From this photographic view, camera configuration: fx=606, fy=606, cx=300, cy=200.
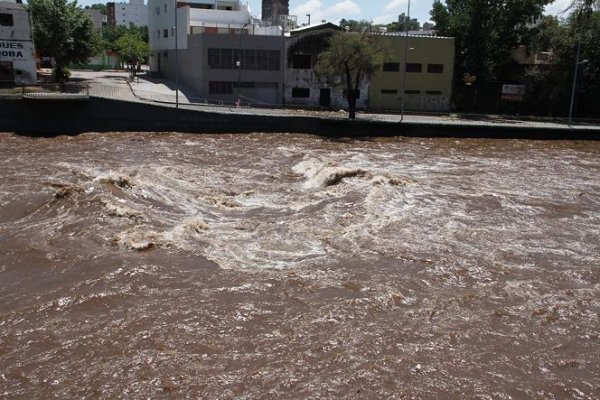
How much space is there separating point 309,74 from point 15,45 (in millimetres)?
19459

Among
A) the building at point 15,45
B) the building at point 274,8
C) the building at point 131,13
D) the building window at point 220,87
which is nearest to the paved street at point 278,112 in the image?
the building window at point 220,87

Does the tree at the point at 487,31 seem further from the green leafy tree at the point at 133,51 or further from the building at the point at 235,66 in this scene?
the green leafy tree at the point at 133,51

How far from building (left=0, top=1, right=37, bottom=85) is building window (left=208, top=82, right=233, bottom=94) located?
11.6m

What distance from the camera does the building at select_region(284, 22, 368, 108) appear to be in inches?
→ 1710

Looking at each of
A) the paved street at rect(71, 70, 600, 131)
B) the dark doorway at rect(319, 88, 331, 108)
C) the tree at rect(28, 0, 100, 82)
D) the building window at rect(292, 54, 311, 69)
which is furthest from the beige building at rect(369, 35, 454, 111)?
the tree at rect(28, 0, 100, 82)

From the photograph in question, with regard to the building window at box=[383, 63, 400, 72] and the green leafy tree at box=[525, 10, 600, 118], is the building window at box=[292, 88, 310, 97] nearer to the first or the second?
the building window at box=[383, 63, 400, 72]

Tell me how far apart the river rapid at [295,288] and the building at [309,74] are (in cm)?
2361

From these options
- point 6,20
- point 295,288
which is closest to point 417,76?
point 6,20

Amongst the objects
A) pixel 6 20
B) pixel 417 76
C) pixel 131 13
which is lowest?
pixel 417 76

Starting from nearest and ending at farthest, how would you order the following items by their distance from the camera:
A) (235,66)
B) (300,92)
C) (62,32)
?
(62,32)
(235,66)
(300,92)

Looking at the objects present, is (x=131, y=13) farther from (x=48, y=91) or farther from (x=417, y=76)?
(x=48, y=91)

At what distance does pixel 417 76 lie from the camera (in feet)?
151

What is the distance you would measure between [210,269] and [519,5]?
43914mm

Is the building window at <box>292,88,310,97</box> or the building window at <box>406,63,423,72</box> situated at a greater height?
the building window at <box>406,63,423,72</box>
